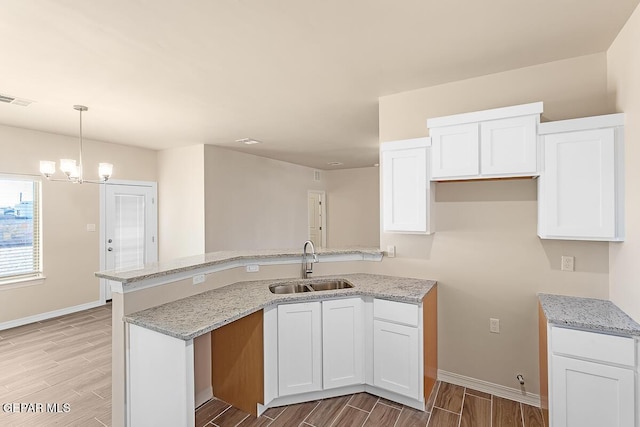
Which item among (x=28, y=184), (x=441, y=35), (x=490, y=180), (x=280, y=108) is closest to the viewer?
(x=441, y=35)

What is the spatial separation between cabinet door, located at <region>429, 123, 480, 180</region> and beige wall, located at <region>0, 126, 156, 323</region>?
5142 millimetres

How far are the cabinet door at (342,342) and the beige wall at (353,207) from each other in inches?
213

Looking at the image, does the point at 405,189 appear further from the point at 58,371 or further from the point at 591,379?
the point at 58,371

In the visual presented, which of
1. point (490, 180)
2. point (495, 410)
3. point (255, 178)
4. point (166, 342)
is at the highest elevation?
point (255, 178)

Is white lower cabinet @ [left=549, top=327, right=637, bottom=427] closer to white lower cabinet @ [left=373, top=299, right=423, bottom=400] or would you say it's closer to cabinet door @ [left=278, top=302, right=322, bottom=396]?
white lower cabinet @ [left=373, top=299, right=423, bottom=400]

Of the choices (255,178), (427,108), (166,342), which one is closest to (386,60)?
(427,108)

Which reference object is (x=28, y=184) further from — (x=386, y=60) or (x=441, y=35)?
(x=441, y=35)

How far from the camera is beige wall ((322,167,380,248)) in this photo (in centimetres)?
802

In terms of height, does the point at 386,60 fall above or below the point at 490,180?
above

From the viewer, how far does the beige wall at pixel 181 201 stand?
17.5 ft

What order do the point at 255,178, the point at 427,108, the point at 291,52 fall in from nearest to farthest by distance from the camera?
the point at 291,52, the point at 427,108, the point at 255,178

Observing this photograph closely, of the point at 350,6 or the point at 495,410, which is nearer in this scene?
the point at 350,6

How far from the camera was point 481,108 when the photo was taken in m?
2.73

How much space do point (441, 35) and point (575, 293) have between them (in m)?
2.13
